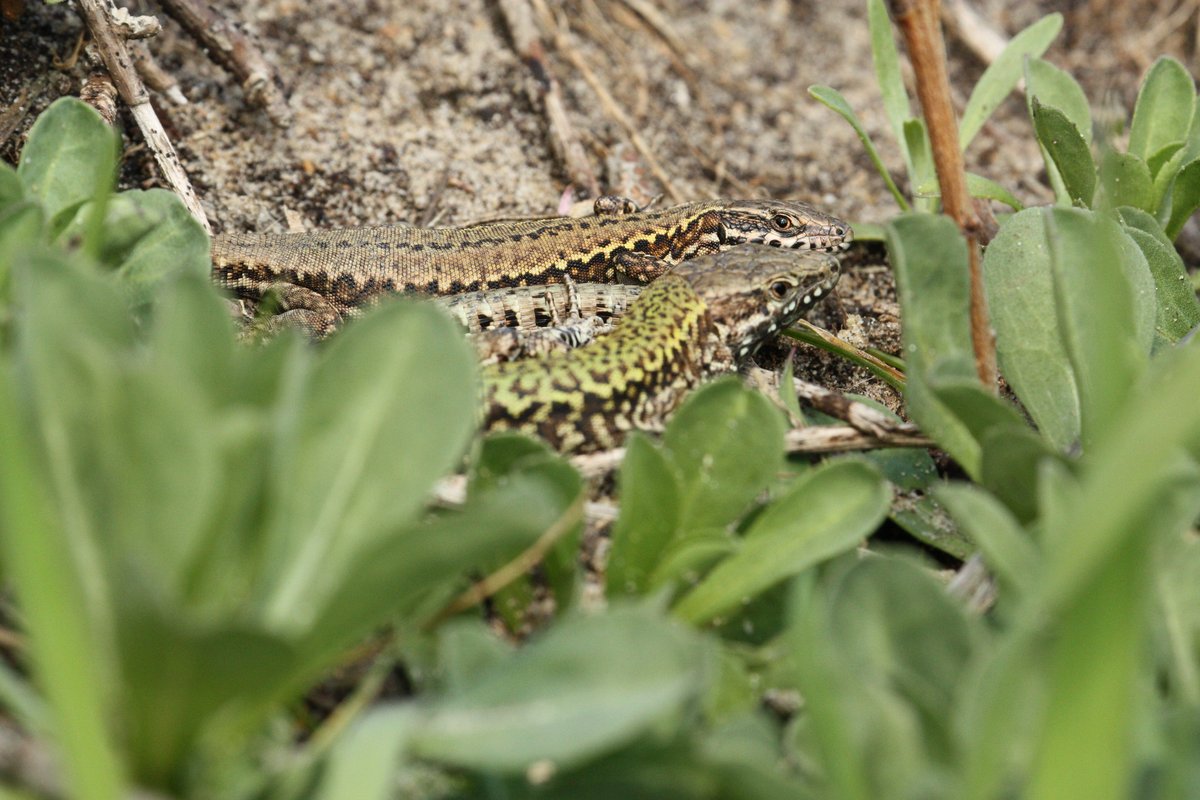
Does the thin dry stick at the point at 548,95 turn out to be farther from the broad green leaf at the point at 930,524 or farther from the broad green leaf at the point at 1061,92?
the broad green leaf at the point at 930,524

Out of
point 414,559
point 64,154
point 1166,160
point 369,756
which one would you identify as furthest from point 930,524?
point 64,154

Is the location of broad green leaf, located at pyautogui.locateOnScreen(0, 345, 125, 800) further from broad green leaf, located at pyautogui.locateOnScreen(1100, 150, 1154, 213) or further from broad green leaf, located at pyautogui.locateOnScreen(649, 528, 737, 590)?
broad green leaf, located at pyautogui.locateOnScreen(1100, 150, 1154, 213)

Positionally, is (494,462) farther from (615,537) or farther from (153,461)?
(153,461)

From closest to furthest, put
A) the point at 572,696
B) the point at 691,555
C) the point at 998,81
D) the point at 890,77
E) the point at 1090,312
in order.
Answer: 1. the point at 572,696
2. the point at 691,555
3. the point at 1090,312
4. the point at 890,77
5. the point at 998,81

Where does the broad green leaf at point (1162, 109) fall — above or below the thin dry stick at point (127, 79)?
above

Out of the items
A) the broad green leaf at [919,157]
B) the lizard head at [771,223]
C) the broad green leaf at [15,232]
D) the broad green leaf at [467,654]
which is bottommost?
the lizard head at [771,223]

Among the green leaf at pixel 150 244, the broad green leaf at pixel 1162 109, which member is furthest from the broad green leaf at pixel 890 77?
the green leaf at pixel 150 244

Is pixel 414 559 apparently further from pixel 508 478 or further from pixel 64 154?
pixel 64 154
